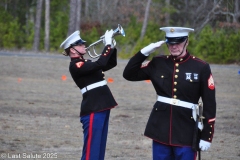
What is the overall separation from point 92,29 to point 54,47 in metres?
2.99

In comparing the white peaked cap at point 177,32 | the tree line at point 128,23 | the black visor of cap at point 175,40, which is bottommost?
the tree line at point 128,23

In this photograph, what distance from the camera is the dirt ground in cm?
938

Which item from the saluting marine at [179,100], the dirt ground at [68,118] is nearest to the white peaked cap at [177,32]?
the saluting marine at [179,100]

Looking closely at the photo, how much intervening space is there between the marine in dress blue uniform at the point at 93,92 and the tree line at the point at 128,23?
15213 millimetres

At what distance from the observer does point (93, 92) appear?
6957 millimetres

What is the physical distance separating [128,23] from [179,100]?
41578 millimetres

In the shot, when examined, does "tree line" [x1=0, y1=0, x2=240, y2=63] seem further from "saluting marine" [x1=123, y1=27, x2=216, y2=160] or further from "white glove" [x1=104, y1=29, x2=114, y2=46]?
"saluting marine" [x1=123, y1=27, x2=216, y2=160]

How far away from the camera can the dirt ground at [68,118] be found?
30.8 ft

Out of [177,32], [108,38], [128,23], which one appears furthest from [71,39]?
[128,23]

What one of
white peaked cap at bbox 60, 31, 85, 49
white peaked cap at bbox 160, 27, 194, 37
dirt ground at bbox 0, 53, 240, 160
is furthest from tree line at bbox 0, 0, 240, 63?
white peaked cap at bbox 160, 27, 194, 37

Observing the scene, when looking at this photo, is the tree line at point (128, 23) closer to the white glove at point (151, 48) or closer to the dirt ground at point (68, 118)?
the dirt ground at point (68, 118)

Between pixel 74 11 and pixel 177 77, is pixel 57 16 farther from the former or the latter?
pixel 177 77

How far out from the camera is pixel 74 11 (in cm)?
3712

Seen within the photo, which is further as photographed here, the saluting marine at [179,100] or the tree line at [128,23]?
the tree line at [128,23]
